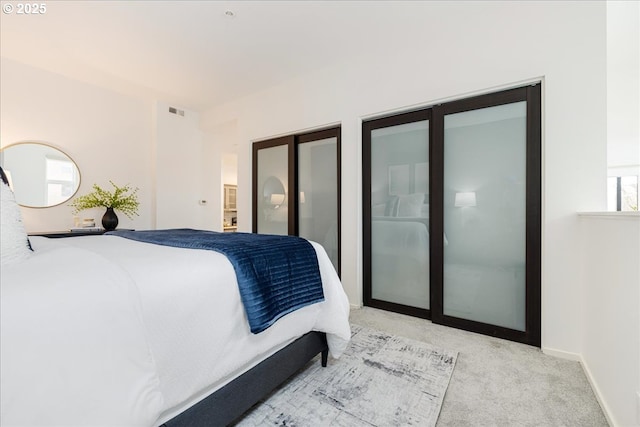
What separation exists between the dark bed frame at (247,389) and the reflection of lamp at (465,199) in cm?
171

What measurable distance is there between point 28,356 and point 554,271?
279 cm

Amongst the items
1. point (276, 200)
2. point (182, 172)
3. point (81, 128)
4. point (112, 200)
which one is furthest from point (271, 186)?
point (81, 128)

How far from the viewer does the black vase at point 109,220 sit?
3.51 meters

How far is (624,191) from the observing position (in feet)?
19.3

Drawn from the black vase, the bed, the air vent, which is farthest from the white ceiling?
the bed

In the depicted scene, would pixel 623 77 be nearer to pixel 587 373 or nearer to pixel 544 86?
pixel 544 86

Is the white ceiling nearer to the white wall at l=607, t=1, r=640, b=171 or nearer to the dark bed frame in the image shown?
the white wall at l=607, t=1, r=640, b=171

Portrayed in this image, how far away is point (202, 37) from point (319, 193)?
2022mm

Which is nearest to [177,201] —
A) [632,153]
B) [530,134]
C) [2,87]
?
[2,87]

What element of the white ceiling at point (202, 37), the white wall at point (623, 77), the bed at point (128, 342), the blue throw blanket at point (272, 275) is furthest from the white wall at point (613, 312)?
the white ceiling at point (202, 37)

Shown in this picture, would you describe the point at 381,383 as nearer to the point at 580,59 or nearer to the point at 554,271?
the point at 554,271

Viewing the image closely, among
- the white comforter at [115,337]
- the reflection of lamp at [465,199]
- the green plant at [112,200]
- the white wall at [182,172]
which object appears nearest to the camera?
the white comforter at [115,337]

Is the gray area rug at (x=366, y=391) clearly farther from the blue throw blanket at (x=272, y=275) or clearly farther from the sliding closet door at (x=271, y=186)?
the sliding closet door at (x=271, y=186)

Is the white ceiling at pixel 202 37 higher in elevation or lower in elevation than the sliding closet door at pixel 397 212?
higher
